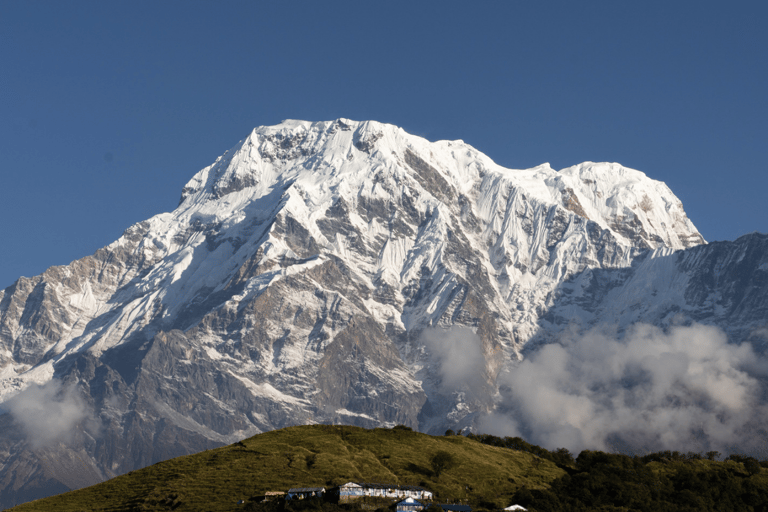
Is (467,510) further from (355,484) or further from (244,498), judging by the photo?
(244,498)

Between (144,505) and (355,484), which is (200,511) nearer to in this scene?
(144,505)

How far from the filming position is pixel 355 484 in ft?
643

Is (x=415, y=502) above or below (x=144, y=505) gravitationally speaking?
above

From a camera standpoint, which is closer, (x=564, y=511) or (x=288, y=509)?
(x=288, y=509)

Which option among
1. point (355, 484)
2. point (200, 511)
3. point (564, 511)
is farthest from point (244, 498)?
point (564, 511)

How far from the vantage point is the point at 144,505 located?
199 metres

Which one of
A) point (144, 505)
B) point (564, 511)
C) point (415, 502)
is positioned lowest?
point (144, 505)

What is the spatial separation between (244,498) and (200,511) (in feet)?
28.9

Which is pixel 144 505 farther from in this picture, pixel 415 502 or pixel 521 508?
pixel 521 508

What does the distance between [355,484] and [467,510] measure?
21.2m

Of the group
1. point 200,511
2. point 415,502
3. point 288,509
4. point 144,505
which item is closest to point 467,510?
point 415,502

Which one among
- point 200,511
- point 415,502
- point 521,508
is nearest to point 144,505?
point 200,511

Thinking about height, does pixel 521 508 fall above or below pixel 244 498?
above

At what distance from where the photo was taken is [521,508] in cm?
19538
